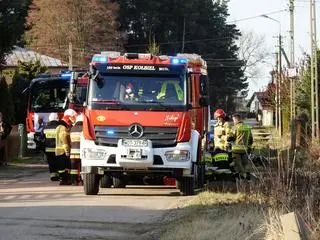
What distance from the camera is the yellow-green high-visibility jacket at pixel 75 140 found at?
58.1 feet

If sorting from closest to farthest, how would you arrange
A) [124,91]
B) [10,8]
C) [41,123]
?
1. [124,91]
2. [10,8]
3. [41,123]

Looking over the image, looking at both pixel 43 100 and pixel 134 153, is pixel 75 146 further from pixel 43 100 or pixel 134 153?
pixel 43 100

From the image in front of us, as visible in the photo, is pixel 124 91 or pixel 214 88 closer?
pixel 124 91

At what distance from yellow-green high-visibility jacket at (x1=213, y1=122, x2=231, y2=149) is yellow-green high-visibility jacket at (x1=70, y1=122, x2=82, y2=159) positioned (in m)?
3.61

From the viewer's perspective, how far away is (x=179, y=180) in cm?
1641

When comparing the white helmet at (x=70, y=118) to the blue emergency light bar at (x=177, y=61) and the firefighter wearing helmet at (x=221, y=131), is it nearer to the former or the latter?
the firefighter wearing helmet at (x=221, y=131)

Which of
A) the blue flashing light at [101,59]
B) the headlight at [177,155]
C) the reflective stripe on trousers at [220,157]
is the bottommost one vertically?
the reflective stripe on trousers at [220,157]

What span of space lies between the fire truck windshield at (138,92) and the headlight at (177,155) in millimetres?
956

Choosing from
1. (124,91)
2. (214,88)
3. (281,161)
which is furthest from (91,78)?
(214,88)

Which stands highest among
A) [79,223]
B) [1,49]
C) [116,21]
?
[116,21]

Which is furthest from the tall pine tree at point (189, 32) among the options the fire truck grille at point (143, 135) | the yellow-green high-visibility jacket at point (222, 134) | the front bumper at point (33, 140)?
the fire truck grille at point (143, 135)

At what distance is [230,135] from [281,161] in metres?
7.40

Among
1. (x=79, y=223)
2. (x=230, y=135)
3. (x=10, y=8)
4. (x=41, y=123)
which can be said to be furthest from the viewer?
(x=41, y=123)

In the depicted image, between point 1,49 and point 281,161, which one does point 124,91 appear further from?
point 1,49
